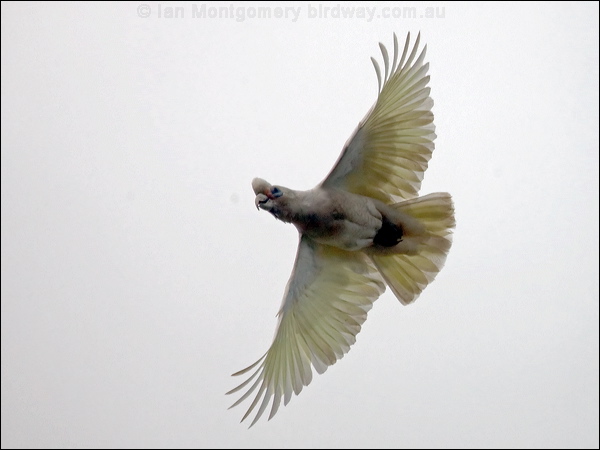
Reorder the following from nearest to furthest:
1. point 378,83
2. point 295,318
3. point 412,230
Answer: point 378,83 → point 412,230 → point 295,318

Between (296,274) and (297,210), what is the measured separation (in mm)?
497

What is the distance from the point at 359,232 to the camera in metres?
3.43

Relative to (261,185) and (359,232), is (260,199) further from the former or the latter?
(359,232)

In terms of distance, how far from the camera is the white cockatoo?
11.0 feet

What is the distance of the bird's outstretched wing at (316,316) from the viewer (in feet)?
12.1

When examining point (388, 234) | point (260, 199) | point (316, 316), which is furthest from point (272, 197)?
point (316, 316)

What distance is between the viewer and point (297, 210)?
10.9ft

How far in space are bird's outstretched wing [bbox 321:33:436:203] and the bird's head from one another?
227 mm

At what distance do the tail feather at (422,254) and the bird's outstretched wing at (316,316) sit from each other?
3.3 inches

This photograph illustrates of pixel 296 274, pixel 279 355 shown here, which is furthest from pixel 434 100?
pixel 279 355

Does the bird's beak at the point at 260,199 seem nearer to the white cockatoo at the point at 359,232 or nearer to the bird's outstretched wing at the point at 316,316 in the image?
the white cockatoo at the point at 359,232

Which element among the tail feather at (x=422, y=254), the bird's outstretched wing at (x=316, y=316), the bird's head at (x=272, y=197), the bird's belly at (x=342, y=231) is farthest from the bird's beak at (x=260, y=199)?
the tail feather at (x=422, y=254)

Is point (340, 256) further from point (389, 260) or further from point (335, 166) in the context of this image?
point (335, 166)

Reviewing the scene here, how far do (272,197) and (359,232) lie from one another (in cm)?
43
